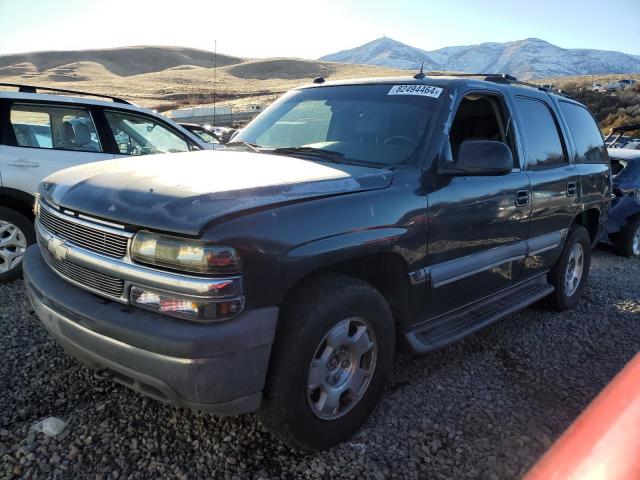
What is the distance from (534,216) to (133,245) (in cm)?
300

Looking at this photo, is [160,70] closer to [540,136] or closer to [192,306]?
[540,136]

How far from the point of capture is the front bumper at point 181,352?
2096mm

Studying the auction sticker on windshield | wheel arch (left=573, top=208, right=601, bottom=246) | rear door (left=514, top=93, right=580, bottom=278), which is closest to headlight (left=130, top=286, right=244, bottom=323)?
the auction sticker on windshield

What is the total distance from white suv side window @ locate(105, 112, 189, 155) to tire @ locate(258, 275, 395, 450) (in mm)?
3936

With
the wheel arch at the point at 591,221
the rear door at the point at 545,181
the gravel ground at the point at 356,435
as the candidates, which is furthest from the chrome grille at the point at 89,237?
the wheel arch at the point at 591,221

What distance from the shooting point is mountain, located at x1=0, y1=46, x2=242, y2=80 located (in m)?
104

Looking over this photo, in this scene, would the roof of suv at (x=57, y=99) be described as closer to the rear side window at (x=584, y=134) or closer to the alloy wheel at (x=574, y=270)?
the rear side window at (x=584, y=134)

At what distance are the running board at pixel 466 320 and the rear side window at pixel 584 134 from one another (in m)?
1.52

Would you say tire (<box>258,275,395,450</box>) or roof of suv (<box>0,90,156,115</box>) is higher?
roof of suv (<box>0,90,156,115</box>)

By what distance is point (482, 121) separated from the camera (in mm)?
4109

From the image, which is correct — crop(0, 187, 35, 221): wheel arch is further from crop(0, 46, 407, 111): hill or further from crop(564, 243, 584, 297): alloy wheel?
crop(0, 46, 407, 111): hill

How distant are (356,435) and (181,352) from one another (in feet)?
3.99

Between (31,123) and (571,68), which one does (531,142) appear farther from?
(571,68)

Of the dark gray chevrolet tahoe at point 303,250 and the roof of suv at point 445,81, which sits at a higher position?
the roof of suv at point 445,81
